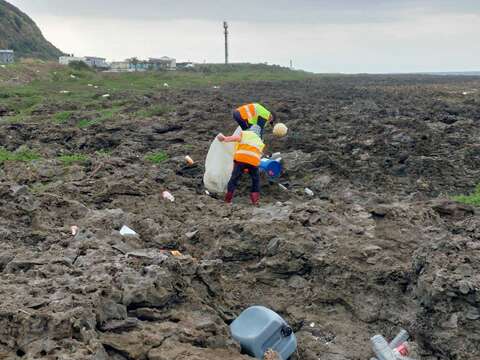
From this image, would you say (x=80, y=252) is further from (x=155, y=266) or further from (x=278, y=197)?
(x=278, y=197)

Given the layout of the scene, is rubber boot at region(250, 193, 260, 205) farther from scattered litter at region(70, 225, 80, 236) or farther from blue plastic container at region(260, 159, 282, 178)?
scattered litter at region(70, 225, 80, 236)

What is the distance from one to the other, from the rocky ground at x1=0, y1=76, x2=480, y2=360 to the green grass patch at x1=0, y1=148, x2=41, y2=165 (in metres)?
0.29

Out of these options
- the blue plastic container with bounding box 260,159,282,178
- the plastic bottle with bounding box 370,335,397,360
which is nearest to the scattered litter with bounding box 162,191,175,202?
the blue plastic container with bounding box 260,159,282,178

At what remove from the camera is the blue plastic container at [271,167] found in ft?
31.0

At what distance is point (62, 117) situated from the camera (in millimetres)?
16328

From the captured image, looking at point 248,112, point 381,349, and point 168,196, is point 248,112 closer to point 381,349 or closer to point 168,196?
point 168,196

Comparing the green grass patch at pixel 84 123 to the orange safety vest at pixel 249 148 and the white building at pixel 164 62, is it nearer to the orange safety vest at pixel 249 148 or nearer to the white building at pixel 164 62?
the orange safety vest at pixel 249 148

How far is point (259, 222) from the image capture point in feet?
21.6

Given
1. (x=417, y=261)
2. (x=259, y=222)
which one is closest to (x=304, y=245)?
(x=259, y=222)

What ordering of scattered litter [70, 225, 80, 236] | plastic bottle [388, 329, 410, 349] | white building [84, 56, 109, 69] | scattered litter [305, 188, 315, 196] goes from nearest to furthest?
plastic bottle [388, 329, 410, 349] < scattered litter [70, 225, 80, 236] < scattered litter [305, 188, 315, 196] < white building [84, 56, 109, 69]

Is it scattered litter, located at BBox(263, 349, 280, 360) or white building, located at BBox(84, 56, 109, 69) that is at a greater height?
white building, located at BBox(84, 56, 109, 69)

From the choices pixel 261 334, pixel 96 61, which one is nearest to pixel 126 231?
pixel 261 334

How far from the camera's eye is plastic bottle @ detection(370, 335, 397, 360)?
434 cm

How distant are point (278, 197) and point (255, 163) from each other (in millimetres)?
941
